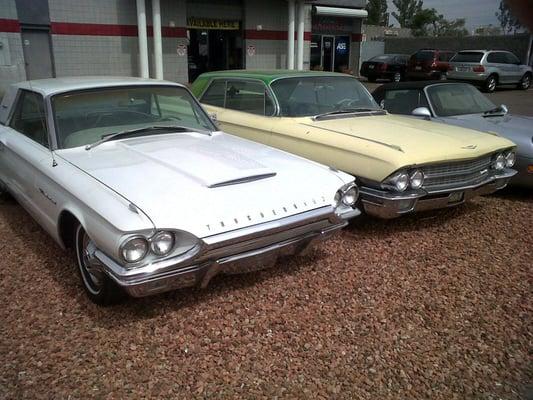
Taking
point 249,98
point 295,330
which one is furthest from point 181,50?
point 295,330

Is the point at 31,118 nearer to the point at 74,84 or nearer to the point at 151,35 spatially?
the point at 74,84

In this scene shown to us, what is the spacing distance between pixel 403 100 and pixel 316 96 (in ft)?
5.46

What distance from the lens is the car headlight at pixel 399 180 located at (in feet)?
13.8

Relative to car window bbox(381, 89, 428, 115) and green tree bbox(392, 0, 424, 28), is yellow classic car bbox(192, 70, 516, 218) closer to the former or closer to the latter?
car window bbox(381, 89, 428, 115)

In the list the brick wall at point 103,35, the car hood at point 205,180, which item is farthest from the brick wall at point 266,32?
the car hood at point 205,180

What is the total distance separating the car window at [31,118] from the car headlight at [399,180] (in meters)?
2.88

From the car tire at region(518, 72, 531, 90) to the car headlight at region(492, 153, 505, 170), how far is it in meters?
18.4

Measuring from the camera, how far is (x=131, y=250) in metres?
2.73

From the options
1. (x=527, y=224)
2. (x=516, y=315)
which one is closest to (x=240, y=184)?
(x=516, y=315)

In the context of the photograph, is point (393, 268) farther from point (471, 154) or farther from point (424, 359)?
point (471, 154)

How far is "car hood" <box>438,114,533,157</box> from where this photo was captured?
18.2 ft

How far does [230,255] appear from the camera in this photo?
3016 millimetres

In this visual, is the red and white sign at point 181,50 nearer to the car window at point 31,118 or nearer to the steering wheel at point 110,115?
the car window at point 31,118

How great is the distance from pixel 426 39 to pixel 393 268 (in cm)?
3359
